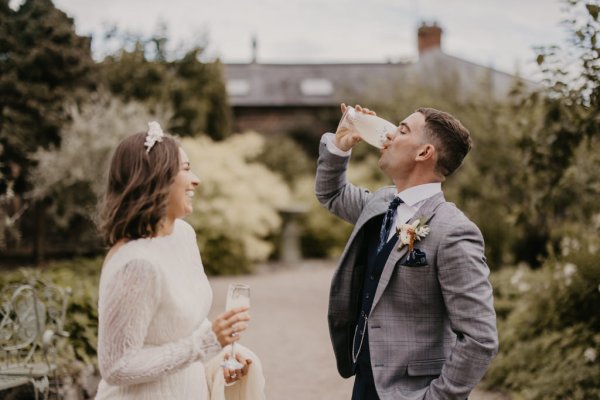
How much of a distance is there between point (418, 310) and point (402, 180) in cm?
54

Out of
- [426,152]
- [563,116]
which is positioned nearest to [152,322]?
[426,152]

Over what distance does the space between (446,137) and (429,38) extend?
92.1 feet

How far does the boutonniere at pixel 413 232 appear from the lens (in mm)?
2596

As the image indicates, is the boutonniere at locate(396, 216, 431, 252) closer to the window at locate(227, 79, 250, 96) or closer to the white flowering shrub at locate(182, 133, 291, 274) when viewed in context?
the white flowering shrub at locate(182, 133, 291, 274)

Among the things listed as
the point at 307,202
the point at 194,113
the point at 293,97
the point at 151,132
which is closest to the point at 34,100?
the point at 194,113

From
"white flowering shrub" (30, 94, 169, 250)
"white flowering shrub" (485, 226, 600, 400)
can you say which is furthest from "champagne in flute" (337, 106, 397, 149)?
"white flowering shrub" (30, 94, 169, 250)

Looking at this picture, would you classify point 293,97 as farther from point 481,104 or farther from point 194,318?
point 194,318

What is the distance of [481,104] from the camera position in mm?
16578

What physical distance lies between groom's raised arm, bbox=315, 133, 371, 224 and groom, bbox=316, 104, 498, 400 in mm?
121

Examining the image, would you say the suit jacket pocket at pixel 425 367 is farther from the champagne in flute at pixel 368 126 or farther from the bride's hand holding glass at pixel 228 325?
the champagne in flute at pixel 368 126

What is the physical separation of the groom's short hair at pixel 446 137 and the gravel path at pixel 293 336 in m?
4.25

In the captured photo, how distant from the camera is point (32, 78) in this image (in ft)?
41.9

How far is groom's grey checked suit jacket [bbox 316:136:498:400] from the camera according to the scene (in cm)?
242

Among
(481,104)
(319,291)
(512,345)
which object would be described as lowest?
(319,291)
